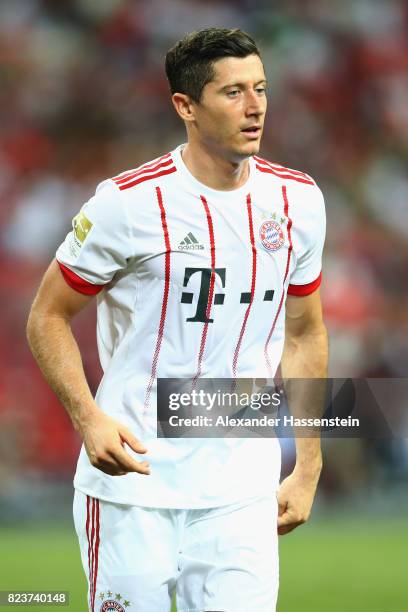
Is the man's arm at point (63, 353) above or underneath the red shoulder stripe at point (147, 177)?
underneath

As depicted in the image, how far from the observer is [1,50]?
33.2 feet

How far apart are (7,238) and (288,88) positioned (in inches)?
115

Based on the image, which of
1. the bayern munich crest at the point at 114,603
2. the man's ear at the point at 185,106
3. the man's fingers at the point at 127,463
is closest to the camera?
the man's fingers at the point at 127,463

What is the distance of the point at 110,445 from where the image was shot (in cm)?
293

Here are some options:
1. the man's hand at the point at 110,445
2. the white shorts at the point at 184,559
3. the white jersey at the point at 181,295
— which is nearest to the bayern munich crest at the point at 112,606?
the white shorts at the point at 184,559

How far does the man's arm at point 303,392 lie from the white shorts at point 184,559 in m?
0.21

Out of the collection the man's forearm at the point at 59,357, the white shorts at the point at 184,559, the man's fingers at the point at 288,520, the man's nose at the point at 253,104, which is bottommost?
the white shorts at the point at 184,559

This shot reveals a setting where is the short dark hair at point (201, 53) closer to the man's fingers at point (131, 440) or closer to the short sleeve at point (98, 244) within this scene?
the short sleeve at point (98, 244)

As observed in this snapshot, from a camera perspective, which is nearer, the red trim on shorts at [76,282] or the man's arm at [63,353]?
the man's arm at [63,353]

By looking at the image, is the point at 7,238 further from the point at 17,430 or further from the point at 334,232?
the point at 334,232

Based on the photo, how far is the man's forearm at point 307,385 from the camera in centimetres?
343

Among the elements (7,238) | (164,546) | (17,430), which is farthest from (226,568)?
(7,238)

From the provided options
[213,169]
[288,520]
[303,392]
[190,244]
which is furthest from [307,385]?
[213,169]

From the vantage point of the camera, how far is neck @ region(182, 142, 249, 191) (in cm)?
320
